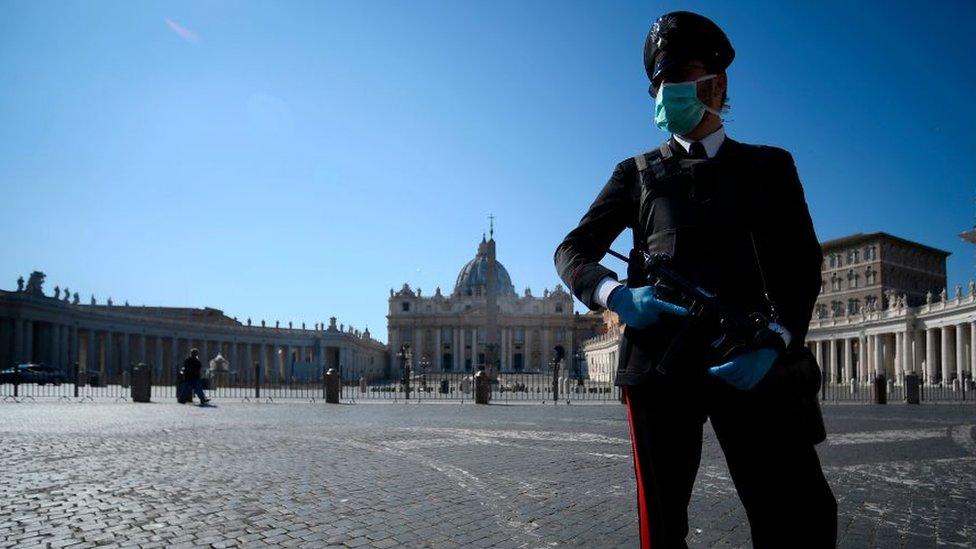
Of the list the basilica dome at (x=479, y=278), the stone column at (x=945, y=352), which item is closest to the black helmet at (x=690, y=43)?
the stone column at (x=945, y=352)

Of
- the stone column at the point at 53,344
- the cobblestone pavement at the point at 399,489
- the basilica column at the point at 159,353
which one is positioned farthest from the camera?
the basilica column at the point at 159,353

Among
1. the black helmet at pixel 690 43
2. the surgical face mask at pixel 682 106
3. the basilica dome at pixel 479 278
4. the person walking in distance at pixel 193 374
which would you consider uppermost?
the basilica dome at pixel 479 278

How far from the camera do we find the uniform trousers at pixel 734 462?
7.84 ft

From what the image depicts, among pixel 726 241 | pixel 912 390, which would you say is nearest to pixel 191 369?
pixel 726 241

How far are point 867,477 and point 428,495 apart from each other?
539 cm

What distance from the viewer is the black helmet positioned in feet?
9.05

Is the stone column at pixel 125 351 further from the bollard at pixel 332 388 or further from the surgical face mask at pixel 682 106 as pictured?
the surgical face mask at pixel 682 106

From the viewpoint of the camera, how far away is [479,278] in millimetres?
144875

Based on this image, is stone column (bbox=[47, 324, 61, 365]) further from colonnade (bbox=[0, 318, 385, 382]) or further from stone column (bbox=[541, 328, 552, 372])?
stone column (bbox=[541, 328, 552, 372])

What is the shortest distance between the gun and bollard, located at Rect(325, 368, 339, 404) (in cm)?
2605

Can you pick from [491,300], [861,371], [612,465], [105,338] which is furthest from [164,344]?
[612,465]

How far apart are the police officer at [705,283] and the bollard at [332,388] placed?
84.5ft

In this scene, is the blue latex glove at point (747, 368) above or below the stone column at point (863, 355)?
above

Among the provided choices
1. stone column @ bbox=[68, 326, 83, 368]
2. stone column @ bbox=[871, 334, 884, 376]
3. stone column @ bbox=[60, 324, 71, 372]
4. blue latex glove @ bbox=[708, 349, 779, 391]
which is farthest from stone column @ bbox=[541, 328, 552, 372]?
blue latex glove @ bbox=[708, 349, 779, 391]
